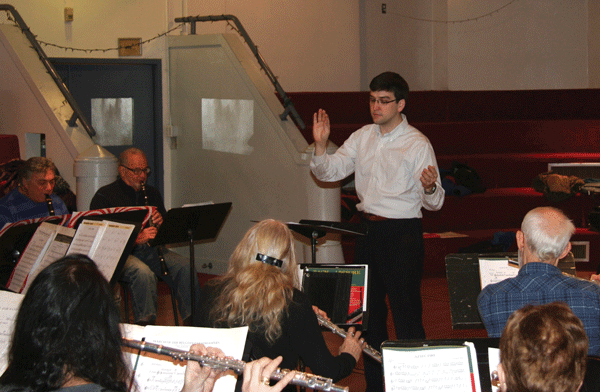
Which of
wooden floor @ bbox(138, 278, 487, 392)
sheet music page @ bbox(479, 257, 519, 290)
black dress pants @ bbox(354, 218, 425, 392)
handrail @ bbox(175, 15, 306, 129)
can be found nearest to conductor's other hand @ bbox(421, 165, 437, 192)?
black dress pants @ bbox(354, 218, 425, 392)

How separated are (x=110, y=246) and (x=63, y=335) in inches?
70.2

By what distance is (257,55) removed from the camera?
640 cm

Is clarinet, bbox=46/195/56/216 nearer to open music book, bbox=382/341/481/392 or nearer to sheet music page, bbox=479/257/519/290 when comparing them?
sheet music page, bbox=479/257/519/290

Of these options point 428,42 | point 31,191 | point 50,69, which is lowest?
point 31,191

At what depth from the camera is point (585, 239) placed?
6270 millimetres

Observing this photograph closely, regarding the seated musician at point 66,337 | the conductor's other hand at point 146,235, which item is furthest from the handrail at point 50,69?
the seated musician at point 66,337

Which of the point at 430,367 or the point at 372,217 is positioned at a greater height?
the point at 372,217

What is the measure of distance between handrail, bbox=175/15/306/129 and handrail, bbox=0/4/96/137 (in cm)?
143

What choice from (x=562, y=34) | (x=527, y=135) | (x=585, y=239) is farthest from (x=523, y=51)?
(x=585, y=239)

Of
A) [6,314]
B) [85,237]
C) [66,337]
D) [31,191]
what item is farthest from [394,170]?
[31,191]

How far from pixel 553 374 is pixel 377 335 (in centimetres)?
209

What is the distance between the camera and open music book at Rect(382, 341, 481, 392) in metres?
2.03

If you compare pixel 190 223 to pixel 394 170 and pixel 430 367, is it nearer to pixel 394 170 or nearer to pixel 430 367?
pixel 394 170

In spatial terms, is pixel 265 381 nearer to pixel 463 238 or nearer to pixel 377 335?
pixel 377 335
